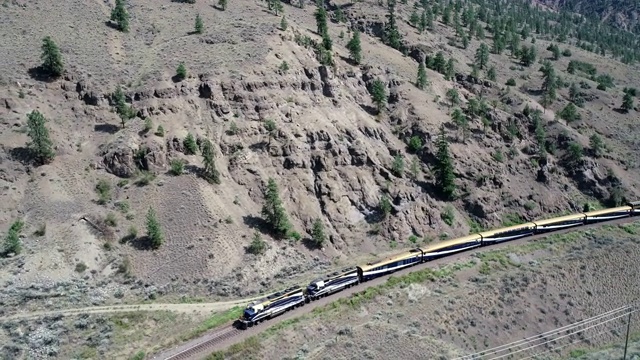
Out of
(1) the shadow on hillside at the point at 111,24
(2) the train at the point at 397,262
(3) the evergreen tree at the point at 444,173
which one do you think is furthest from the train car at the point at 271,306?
(1) the shadow on hillside at the point at 111,24

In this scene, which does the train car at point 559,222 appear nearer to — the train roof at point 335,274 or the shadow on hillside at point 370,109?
the shadow on hillside at point 370,109

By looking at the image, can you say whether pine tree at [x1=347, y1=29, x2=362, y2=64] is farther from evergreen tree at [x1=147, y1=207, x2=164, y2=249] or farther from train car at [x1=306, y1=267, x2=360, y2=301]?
evergreen tree at [x1=147, y1=207, x2=164, y2=249]

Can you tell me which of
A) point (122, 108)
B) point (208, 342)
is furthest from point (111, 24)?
point (208, 342)

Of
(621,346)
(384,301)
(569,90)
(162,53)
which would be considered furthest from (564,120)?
(162,53)

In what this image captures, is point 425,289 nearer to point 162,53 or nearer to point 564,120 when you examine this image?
point 162,53

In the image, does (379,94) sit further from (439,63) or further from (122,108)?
(122,108)

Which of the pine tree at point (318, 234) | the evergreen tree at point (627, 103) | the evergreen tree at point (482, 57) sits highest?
the evergreen tree at point (482, 57)

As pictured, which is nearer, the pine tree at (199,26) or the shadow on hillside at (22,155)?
the shadow on hillside at (22,155)
